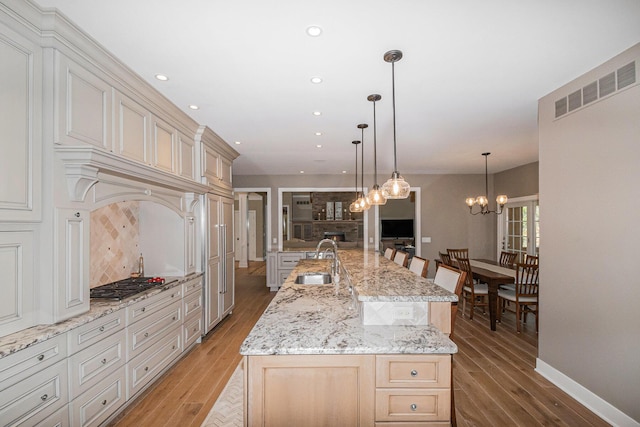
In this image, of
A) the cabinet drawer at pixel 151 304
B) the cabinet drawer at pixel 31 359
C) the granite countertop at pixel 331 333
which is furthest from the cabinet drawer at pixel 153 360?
the granite countertop at pixel 331 333

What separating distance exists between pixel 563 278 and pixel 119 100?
12.8 ft

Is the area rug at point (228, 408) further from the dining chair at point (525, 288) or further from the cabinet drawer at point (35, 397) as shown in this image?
the dining chair at point (525, 288)

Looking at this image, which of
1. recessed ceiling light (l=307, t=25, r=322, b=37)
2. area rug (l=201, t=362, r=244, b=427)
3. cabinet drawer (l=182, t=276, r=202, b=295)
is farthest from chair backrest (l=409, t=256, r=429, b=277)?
cabinet drawer (l=182, t=276, r=202, b=295)

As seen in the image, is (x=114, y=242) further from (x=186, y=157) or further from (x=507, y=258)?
(x=507, y=258)

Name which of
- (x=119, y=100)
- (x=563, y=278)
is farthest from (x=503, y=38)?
(x=119, y=100)

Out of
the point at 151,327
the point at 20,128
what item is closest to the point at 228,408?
the point at 151,327

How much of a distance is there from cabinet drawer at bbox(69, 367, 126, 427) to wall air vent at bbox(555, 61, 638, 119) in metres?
4.11

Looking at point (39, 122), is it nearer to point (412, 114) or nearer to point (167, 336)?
point (167, 336)

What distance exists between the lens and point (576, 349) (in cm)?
247

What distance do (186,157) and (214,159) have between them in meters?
0.71

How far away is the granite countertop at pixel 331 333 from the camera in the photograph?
151 cm

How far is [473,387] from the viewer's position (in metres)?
2.68

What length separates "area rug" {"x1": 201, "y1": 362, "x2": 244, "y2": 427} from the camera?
7.30ft

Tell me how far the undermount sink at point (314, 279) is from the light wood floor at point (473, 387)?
1.09 m
